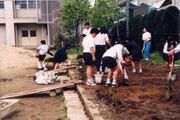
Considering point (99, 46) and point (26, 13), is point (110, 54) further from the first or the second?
point (26, 13)

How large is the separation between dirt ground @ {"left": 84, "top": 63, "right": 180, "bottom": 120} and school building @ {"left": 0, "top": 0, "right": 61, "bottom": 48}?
35.4 m

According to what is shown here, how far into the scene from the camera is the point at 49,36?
162 ft

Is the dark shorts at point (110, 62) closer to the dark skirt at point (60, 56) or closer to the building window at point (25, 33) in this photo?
the dark skirt at point (60, 56)

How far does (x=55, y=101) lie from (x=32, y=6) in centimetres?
3940

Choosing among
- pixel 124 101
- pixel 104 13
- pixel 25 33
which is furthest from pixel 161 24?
pixel 25 33

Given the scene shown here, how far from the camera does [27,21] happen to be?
166 feet

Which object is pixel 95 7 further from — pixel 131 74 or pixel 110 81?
pixel 110 81

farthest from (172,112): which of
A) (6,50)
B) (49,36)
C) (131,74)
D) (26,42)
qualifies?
(26,42)

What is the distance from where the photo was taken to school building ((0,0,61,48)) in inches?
1953

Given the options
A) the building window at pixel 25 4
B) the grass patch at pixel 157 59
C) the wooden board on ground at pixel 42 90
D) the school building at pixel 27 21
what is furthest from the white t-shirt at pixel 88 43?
the building window at pixel 25 4

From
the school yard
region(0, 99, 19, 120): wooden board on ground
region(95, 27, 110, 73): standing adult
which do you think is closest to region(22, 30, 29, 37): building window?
the school yard

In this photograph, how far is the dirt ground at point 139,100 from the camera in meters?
8.70

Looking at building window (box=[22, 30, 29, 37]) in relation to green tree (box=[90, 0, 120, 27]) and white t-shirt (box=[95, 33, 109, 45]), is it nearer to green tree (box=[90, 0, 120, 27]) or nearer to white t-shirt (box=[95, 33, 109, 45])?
green tree (box=[90, 0, 120, 27])

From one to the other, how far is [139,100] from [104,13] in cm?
3014
